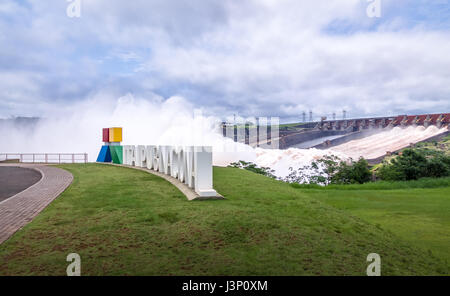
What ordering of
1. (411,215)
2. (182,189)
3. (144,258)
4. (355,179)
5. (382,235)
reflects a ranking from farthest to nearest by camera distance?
(355,179) → (182,189) → (411,215) → (382,235) → (144,258)

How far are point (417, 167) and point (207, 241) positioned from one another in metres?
17.1

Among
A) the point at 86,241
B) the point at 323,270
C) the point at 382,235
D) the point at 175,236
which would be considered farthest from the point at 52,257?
the point at 382,235

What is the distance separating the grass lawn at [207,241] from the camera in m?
4.56

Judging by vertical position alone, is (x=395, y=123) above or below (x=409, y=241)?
above

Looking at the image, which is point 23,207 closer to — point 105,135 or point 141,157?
point 141,157

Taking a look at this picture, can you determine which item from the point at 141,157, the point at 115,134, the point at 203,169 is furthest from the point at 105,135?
the point at 203,169

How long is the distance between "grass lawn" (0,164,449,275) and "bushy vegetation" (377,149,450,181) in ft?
41.0

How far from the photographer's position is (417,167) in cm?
1856

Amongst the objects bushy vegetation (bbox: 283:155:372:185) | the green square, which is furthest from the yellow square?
bushy vegetation (bbox: 283:155:372:185)

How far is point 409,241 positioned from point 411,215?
270 centimetres

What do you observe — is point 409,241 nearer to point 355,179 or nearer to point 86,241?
point 86,241

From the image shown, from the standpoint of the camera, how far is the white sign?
9828 mm

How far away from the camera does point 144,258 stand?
480 cm

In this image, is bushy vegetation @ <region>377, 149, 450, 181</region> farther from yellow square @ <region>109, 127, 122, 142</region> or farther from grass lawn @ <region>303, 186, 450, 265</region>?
yellow square @ <region>109, 127, 122, 142</region>
